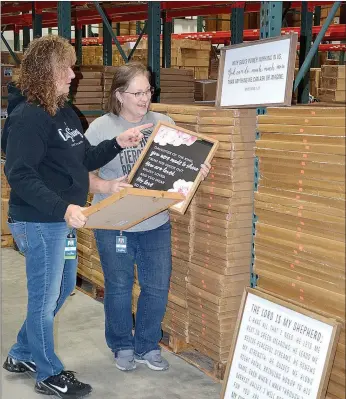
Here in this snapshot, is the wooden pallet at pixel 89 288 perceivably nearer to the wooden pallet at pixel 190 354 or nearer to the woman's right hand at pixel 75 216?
the wooden pallet at pixel 190 354

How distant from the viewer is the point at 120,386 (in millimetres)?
4469

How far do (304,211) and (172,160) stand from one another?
49.5 inches

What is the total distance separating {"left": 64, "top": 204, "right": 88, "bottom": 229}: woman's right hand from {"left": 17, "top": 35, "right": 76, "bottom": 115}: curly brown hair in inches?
25.4

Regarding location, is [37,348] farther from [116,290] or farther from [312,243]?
[312,243]

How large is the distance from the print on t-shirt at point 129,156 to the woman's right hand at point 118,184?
0.42 feet

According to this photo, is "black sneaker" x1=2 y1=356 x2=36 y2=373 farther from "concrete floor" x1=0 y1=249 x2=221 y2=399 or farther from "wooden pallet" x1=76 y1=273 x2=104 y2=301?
"wooden pallet" x1=76 y1=273 x2=104 y2=301

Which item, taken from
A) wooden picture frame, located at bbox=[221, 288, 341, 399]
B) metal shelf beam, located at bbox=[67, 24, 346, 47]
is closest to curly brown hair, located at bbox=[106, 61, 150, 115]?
wooden picture frame, located at bbox=[221, 288, 341, 399]

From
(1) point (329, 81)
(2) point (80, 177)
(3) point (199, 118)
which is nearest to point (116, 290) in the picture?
(2) point (80, 177)

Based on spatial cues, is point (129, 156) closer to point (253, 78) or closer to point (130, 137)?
point (130, 137)

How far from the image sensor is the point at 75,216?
11.8 ft

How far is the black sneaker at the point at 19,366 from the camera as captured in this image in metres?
4.58

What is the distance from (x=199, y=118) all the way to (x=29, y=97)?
1291mm

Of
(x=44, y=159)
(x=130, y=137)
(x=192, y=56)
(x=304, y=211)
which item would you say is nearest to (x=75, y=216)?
(x=44, y=159)

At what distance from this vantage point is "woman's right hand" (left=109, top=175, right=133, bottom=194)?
4156 millimetres
